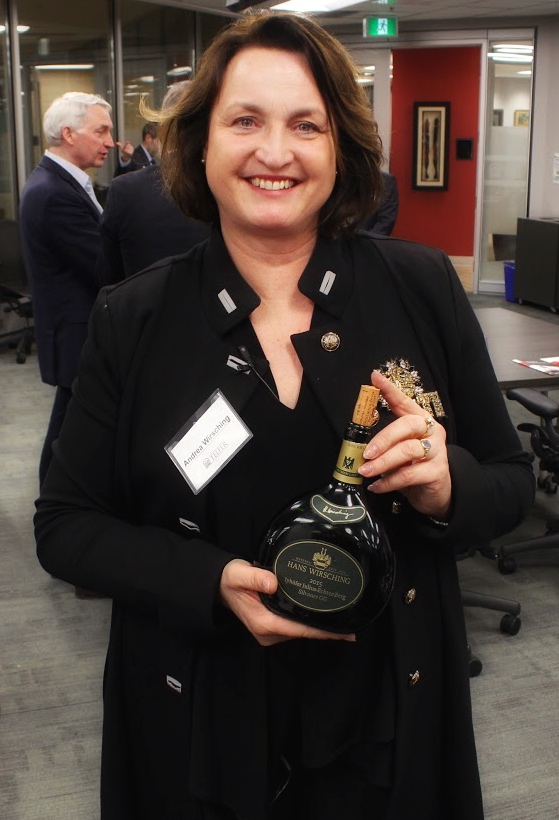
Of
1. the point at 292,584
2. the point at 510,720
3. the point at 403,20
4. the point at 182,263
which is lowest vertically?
the point at 510,720

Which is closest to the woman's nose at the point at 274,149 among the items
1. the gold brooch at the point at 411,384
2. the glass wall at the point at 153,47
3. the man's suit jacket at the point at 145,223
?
the gold brooch at the point at 411,384

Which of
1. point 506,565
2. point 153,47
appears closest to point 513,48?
point 153,47

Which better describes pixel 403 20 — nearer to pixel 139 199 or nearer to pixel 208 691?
pixel 139 199

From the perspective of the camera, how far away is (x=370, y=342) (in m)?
1.19

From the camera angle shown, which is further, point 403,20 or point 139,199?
point 403,20

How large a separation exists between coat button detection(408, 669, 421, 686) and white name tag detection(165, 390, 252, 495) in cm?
35

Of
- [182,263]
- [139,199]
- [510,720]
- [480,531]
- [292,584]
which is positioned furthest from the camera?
[139,199]

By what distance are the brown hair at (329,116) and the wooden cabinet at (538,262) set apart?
27.7 feet

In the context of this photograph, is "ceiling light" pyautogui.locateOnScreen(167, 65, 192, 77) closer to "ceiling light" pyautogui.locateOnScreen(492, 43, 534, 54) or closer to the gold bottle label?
"ceiling light" pyautogui.locateOnScreen(492, 43, 534, 54)

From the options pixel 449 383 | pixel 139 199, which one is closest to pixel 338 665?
pixel 449 383

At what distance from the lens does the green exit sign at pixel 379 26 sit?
9.70 metres

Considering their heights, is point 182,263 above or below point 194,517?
above

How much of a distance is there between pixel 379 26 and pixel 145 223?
7591 mm

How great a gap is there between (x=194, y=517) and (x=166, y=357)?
198mm
